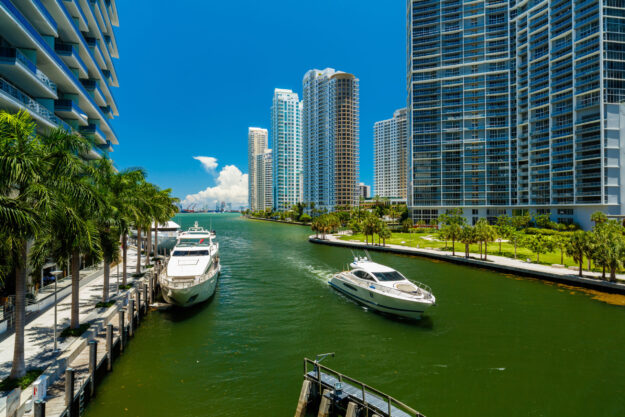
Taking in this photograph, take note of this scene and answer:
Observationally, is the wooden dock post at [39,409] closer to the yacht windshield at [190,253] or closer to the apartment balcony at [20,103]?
the apartment balcony at [20,103]

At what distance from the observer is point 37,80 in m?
24.2

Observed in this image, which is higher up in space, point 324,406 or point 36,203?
point 36,203

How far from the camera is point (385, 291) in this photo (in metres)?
25.3

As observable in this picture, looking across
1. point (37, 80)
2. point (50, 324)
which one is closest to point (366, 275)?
point (50, 324)

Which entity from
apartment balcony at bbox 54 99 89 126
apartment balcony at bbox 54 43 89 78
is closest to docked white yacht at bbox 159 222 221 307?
apartment balcony at bbox 54 99 89 126

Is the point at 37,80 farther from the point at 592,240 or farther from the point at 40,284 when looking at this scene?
the point at 592,240

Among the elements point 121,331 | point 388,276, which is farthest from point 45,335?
point 388,276

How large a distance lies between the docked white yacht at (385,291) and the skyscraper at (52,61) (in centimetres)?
2573

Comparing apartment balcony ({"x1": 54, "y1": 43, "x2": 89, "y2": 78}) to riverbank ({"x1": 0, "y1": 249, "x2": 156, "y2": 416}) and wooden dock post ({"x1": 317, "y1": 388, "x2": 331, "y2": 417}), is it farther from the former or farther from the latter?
wooden dock post ({"x1": 317, "y1": 388, "x2": 331, "y2": 417})

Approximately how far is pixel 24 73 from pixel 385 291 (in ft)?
106

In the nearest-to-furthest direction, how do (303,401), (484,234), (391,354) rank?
(303,401) → (391,354) → (484,234)

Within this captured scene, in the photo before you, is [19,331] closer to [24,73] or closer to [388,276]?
[24,73]

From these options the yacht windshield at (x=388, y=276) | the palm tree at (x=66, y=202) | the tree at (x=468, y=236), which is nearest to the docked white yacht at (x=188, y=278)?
the palm tree at (x=66, y=202)

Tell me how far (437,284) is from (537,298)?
9.55 m
